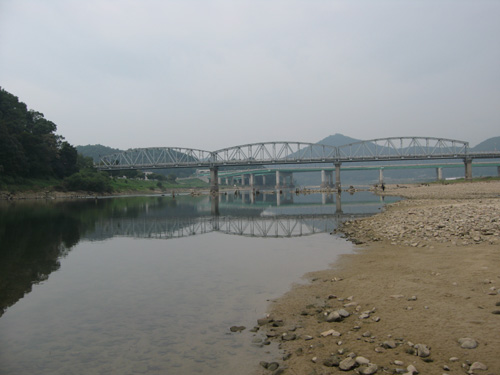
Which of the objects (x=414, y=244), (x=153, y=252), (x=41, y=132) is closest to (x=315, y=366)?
(x=414, y=244)

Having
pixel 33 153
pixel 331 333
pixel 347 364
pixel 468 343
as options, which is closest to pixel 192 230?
pixel 331 333

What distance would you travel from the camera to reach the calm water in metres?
8.45

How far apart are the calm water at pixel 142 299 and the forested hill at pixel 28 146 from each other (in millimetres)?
72016

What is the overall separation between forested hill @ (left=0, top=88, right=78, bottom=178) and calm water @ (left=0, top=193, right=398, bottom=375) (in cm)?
7202

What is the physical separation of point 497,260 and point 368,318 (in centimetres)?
714

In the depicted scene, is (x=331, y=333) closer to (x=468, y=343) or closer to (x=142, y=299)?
(x=468, y=343)

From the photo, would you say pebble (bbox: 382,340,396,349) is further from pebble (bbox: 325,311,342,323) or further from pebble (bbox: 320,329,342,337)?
pebble (bbox: 325,311,342,323)

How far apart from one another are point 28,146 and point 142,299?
330 feet

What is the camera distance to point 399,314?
9266mm

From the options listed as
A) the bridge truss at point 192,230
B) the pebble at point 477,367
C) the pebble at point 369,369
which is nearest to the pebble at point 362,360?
the pebble at point 369,369

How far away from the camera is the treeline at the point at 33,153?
284 ft

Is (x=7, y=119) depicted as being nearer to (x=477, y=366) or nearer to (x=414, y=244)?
(x=414, y=244)

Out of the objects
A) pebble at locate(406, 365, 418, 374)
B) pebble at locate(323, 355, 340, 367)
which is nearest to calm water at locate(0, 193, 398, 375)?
pebble at locate(323, 355, 340, 367)

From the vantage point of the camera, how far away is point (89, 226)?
3634 cm
